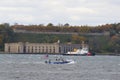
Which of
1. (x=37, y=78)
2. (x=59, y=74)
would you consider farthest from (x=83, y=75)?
(x=37, y=78)

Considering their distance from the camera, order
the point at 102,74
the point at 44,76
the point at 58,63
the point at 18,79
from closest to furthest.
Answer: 1. the point at 18,79
2. the point at 44,76
3. the point at 102,74
4. the point at 58,63

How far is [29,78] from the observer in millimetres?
79188

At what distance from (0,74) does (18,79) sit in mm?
8380

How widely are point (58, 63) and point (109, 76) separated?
3542 centimetres

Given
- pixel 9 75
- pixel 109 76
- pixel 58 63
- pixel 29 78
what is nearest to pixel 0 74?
pixel 9 75

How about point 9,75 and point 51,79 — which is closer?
point 51,79

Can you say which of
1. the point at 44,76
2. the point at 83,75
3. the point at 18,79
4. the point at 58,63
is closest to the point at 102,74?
the point at 83,75

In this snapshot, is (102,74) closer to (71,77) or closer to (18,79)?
(71,77)

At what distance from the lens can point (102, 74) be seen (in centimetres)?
8875

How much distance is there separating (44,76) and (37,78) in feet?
11.1

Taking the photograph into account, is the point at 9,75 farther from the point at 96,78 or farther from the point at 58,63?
the point at 58,63

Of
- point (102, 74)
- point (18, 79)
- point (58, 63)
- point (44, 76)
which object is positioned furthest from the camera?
point (58, 63)

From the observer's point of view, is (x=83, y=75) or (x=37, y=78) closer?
(x=37, y=78)

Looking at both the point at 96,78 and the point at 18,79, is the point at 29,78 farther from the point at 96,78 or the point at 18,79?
the point at 96,78
